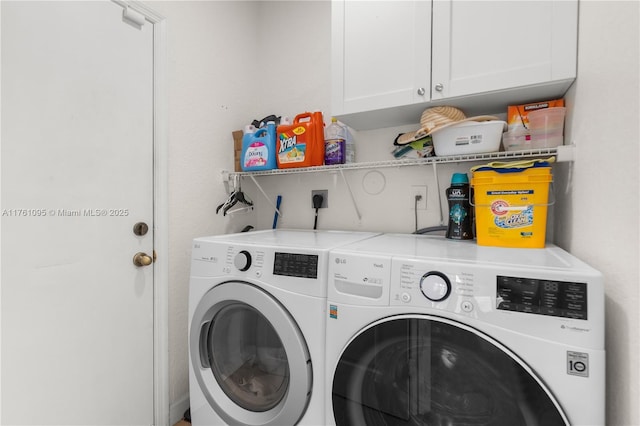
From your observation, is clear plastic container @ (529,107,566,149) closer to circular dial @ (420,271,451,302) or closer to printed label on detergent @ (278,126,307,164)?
circular dial @ (420,271,451,302)

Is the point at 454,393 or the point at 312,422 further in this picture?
the point at 312,422

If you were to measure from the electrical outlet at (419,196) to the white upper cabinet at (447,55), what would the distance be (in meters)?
0.38

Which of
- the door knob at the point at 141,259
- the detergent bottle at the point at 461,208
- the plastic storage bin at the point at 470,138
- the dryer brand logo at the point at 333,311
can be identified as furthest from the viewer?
the door knob at the point at 141,259

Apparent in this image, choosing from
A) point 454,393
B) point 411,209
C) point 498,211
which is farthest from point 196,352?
point 498,211

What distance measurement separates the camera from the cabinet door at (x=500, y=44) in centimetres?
104

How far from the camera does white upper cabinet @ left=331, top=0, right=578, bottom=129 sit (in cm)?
106

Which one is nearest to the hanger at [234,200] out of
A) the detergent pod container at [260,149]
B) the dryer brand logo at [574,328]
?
the detergent pod container at [260,149]

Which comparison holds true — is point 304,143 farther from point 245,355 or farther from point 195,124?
point 245,355

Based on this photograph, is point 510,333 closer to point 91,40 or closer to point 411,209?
point 411,209

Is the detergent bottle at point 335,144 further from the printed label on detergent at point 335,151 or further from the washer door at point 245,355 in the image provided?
the washer door at point 245,355

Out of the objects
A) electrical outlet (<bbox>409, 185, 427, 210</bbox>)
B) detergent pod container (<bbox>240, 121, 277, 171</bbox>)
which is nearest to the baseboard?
detergent pod container (<bbox>240, 121, 277, 171</bbox>)

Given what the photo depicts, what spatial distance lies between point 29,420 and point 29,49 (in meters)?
1.43

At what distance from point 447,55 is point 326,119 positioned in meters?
0.86

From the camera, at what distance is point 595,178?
86 centimetres
